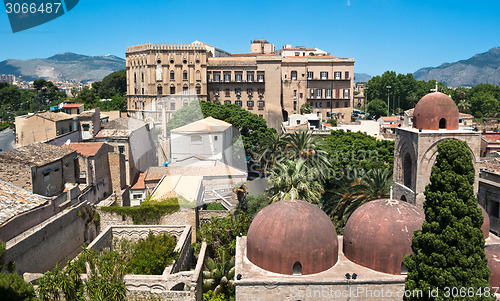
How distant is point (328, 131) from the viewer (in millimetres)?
53375

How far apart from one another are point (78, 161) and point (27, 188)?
7.06 meters

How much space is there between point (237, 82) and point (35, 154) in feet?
176

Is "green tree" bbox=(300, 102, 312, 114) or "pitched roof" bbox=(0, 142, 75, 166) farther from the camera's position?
"green tree" bbox=(300, 102, 312, 114)

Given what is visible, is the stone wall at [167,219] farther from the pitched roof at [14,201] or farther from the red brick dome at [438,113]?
the red brick dome at [438,113]

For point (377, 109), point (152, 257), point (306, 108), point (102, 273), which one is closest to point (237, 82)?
point (306, 108)

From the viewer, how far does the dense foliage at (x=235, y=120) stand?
187 feet

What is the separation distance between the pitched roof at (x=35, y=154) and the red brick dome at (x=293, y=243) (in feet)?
50.7

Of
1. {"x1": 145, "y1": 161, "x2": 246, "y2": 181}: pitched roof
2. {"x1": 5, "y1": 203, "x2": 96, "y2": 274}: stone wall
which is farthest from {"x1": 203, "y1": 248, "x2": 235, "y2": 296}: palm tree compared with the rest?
{"x1": 145, "y1": 161, "x2": 246, "y2": 181}: pitched roof

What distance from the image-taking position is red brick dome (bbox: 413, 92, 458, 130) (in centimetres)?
2175

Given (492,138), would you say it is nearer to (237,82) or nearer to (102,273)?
(237,82)

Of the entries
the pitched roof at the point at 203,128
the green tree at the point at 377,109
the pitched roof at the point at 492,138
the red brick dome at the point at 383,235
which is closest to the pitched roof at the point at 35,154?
the pitched roof at the point at 203,128

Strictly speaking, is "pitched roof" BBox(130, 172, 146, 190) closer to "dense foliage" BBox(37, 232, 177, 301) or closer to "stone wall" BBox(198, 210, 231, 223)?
"stone wall" BBox(198, 210, 231, 223)

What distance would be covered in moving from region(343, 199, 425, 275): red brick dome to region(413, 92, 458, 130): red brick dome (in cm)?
607

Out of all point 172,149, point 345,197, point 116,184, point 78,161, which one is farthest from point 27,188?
point 172,149
